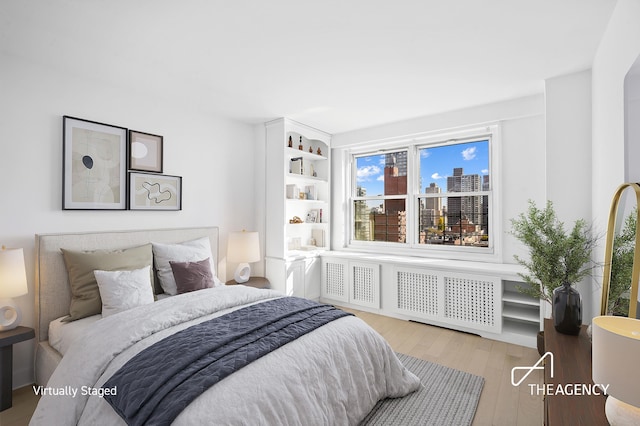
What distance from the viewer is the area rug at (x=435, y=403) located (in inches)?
79.0

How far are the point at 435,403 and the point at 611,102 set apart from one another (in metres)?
2.29

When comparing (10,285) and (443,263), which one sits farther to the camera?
(443,263)

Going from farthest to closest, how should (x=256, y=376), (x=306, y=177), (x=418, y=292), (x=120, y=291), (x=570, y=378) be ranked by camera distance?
(x=306, y=177)
(x=418, y=292)
(x=120, y=291)
(x=256, y=376)
(x=570, y=378)

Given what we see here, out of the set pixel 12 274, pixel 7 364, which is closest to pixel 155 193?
pixel 12 274

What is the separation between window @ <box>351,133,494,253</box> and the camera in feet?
12.5

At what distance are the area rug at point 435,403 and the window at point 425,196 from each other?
69.5 inches

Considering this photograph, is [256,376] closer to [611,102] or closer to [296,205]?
[611,102]

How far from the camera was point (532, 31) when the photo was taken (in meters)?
2.10

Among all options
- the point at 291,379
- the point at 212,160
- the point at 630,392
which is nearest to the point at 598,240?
the point at 630,392

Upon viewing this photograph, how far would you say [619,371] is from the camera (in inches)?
31.8

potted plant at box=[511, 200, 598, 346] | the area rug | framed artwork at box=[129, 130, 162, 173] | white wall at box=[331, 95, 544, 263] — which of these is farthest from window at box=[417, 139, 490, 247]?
framed artwork at box=[129, 130, 162, 173]

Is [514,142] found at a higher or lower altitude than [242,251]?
higher

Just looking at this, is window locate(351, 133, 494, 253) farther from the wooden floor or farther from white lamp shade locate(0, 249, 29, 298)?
white lamp shade locate(0, 249, 29, 298)

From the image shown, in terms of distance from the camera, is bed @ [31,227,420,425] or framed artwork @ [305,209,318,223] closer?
bed @ [31,227,420,425]
